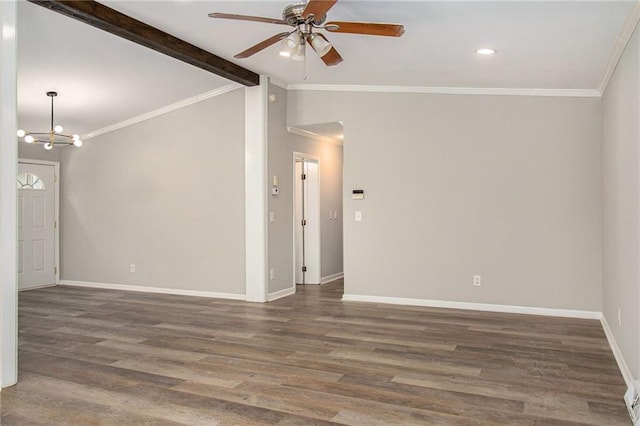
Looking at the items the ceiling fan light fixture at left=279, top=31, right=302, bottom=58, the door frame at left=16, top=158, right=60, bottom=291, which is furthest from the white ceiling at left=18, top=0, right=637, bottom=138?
the door frame at left=16, top=158, right=60, bottom=291

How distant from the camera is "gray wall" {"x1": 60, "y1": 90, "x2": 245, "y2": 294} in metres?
6.86

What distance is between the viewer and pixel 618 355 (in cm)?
406

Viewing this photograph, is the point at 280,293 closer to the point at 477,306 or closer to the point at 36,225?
the point at 477,306

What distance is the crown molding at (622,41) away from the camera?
3385 mm

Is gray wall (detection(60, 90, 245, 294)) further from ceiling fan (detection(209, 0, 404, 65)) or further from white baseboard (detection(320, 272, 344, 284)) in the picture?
ceiling fan (detection(209, 0, 404, 65))

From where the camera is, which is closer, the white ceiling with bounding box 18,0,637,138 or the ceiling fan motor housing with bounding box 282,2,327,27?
the ceiling fan motor housing with bounding box 282,2,327,27

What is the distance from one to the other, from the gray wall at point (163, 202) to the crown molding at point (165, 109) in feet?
0.20

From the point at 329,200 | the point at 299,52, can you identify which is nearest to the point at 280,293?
the point at 329,200

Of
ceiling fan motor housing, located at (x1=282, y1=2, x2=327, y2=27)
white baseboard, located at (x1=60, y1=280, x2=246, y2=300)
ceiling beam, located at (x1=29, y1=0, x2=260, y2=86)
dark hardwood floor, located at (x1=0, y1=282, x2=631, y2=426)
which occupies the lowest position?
dark hardwood floor, located at (x1=0, y1=282, x2=631, y2=426)

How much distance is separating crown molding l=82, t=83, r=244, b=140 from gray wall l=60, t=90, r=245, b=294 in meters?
0.06

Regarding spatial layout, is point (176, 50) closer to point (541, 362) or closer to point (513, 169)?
point (513, 169)

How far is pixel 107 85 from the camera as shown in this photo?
20.0ft

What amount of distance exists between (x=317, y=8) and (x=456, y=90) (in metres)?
3.34

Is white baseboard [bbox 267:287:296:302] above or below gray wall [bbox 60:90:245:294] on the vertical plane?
below
